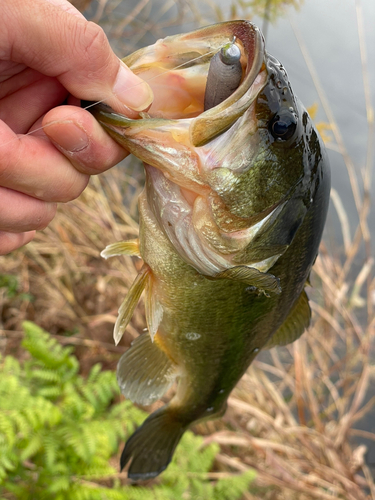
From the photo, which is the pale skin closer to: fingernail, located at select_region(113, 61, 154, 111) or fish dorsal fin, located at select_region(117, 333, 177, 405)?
fingernail, located at select_region(113, 61, 154, 111)

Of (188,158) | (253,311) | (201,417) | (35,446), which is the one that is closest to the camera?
(188,158)

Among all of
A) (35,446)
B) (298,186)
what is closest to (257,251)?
(298,186)

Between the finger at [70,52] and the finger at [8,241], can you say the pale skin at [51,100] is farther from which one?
the finger at [8,241]

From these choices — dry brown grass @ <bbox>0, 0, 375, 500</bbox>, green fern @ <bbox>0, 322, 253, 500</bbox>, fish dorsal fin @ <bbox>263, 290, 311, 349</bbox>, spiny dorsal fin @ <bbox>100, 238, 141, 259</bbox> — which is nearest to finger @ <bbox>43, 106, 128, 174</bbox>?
spiny dorsal fin @ <bbox>100, 238, 141, 259</bbox>

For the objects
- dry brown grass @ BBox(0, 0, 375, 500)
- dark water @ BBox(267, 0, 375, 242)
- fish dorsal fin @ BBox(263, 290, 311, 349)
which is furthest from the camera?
dark water @ BBox(267, 0, 375, 242)

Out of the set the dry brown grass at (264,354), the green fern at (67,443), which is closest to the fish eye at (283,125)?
the green fern at (67,443)

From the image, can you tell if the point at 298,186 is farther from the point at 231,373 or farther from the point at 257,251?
the point at 231,373
